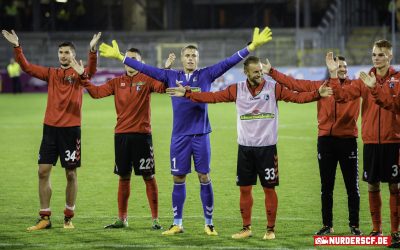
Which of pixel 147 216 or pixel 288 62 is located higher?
pixel 288 62

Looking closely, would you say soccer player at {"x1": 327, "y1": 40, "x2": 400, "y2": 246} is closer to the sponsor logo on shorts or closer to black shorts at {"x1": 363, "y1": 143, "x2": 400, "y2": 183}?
black shorts at {"x1": 363, "y1": 143, "x2": 400, "y2": 183}

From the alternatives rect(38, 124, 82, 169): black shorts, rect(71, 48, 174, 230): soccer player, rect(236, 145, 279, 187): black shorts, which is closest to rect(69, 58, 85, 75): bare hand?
rect(71, 48, 174, 230): soccer player

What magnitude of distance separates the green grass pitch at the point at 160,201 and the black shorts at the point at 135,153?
723 millimetres

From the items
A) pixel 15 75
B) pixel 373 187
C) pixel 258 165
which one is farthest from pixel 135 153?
pixel 15 75

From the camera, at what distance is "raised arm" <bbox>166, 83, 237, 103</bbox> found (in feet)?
34.1

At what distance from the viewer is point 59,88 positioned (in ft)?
37.4

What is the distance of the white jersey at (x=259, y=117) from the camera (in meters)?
10.3

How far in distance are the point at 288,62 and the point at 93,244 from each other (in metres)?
36.3

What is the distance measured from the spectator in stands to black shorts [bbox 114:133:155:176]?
3553 cm

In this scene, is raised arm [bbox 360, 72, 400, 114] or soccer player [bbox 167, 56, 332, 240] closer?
raised arm [bbox 360, 72, 400, 114]

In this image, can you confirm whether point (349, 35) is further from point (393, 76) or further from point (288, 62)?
point (393, 76)

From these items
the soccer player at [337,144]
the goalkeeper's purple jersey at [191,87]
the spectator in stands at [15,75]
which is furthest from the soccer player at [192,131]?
the spectator in stands at [15,75]

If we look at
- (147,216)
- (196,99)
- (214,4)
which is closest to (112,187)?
(147,216)

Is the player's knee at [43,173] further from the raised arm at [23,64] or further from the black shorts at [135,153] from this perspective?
the raised arm at [23,64]
